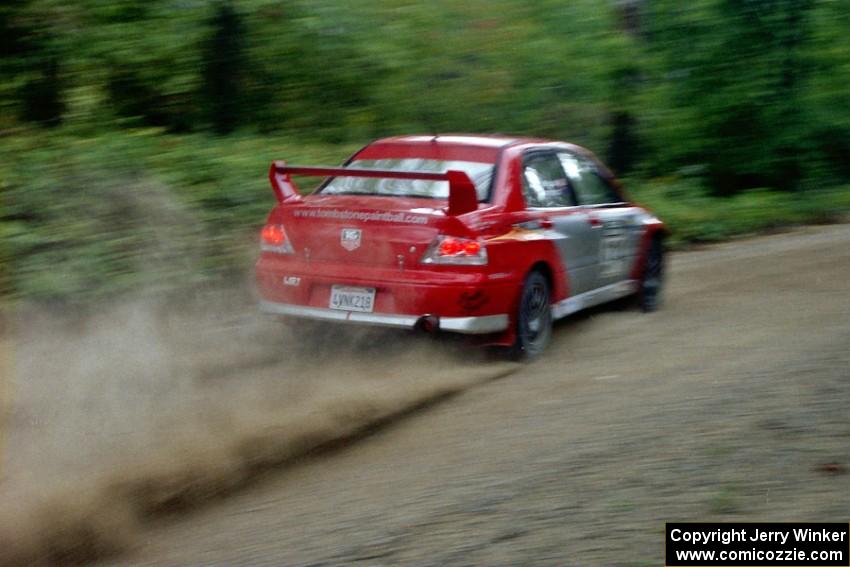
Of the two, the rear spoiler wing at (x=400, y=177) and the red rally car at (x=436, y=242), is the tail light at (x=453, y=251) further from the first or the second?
the rear spoiler wing at (x=400, y=177)

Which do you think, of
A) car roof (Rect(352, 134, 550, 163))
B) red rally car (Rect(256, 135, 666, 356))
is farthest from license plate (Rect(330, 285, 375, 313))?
car roof (Rect(352, 134, 550, 163))

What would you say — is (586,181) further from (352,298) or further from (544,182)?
(352,298)

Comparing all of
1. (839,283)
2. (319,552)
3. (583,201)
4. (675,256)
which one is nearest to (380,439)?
(319,552)

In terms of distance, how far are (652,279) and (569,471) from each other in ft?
18.5

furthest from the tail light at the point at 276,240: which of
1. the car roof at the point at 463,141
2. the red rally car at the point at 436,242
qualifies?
the car roof at the point at 463,141

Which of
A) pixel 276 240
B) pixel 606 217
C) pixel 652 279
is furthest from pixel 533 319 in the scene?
pixel 652 279

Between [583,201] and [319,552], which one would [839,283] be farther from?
[319,552]

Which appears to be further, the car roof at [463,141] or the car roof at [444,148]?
the car roof at [463,141]

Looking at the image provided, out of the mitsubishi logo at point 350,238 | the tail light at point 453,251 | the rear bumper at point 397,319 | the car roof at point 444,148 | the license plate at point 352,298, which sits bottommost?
the rear bumper at point 397,319

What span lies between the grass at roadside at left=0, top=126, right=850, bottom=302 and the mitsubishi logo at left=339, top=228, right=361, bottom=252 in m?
2.46

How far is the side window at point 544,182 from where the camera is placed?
28.7 feet

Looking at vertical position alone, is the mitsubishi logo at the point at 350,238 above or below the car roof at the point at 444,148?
below

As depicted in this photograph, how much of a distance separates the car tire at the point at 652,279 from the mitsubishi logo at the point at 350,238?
355 centimetres

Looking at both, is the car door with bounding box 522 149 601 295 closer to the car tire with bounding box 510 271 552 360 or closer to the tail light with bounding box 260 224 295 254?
the car tire with bounding box 510 271 552 360
